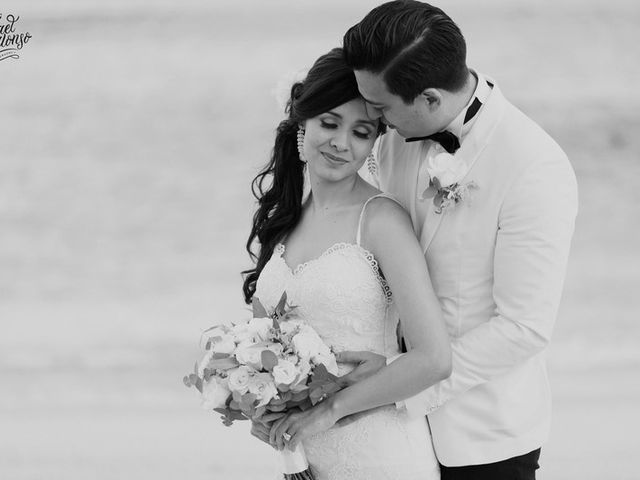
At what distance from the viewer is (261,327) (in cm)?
239

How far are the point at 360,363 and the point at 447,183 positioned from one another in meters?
0.53

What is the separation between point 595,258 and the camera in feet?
19.3

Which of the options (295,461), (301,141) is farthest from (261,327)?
(301,141)

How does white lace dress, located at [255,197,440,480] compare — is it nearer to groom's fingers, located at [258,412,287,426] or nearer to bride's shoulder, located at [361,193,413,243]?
bride's shoulder, located at [361,193,413,243]

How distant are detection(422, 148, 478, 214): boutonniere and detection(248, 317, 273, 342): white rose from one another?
51 cm

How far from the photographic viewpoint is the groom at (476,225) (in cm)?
238

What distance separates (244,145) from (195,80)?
1.69 ft

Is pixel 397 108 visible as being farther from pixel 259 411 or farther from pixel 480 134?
pixel 259 411

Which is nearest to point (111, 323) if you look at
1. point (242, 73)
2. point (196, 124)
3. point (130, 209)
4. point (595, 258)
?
point (130, 209)

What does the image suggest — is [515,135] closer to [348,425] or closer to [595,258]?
[348,425]

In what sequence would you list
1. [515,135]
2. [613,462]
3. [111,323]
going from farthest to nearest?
[111,323], [613,462], [515,135]

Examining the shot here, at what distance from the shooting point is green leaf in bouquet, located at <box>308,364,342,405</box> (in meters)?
2.37

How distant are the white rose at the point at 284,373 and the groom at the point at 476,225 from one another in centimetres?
26

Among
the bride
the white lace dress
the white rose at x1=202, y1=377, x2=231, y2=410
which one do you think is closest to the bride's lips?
the bride
